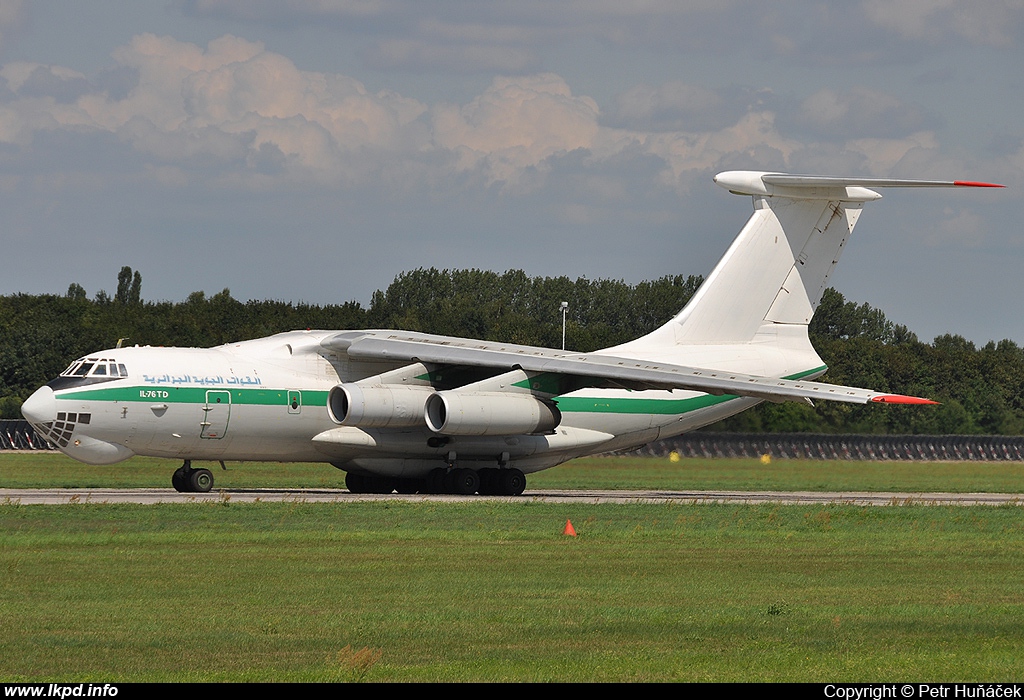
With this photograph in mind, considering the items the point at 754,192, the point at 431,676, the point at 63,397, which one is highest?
the point at 754,192

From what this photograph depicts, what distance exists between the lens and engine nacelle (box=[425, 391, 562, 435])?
22812 millimetres

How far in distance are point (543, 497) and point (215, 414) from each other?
568cm

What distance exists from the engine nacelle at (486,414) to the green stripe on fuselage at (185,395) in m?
2.02

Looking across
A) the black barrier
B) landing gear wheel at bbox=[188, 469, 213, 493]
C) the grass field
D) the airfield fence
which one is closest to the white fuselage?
landing gear wheel at bbox=[188, 469, 213, 493]

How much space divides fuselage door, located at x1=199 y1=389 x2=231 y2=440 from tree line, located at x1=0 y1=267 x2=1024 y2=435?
35.5ft

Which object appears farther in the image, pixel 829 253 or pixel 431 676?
pixel 829 253

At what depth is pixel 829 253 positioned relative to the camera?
1061 inches

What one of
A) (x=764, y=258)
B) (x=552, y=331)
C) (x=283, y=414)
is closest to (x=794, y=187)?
(x=764, y=258)

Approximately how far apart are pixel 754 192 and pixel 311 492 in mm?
9945

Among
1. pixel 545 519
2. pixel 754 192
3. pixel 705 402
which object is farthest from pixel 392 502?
pixel 754 192

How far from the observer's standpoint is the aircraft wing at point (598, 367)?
2278cm

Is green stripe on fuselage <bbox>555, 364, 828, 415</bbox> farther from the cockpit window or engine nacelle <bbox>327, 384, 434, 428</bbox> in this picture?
the cockpit window
